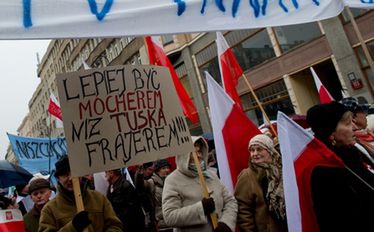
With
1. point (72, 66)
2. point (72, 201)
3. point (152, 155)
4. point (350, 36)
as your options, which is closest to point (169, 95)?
point (152, 155)

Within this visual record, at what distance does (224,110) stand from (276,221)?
129cm

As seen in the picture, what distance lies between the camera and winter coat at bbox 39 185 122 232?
91.5 inches

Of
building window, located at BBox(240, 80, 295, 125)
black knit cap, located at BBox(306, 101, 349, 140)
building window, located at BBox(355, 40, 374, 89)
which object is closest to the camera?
black knit cap, located at BBox(306, 101, 349, 140)

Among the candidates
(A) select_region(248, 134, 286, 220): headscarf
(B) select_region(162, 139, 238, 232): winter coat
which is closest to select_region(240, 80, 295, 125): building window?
(A) select_region(248, 134, 286, 220): headscarf

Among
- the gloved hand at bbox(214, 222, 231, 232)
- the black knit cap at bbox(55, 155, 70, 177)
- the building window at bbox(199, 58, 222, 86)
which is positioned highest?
the building window at bbox(199, 58, 222, 86)

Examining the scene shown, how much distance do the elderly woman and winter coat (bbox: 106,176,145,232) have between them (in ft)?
4.80

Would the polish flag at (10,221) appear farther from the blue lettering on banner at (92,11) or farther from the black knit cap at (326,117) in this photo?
the black knit cap at (326,117)

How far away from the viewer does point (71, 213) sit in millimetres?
2375

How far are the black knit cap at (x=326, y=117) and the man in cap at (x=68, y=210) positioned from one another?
5.16 feet

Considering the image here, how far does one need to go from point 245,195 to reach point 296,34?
12015mm

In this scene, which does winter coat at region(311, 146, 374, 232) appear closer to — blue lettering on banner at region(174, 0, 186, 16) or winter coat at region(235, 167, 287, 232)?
winter coat at region(235, 167, 287, 232)

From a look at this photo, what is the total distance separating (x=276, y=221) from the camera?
271cm

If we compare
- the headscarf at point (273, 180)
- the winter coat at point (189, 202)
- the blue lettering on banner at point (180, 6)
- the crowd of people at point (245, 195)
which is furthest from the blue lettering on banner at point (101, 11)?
the headscarf at point (273, 180)

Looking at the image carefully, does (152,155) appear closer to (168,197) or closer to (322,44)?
(168,197)
